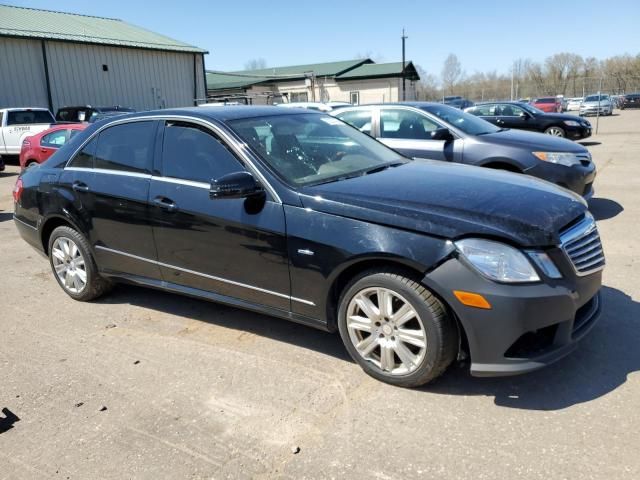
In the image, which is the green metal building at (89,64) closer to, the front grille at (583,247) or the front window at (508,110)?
the front window at (508,110)

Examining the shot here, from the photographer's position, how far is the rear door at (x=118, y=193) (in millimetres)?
4250

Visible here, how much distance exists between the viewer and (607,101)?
3891 cm

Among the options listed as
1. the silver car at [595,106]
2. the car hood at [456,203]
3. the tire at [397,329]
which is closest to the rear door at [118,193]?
the car hood at [456,203]

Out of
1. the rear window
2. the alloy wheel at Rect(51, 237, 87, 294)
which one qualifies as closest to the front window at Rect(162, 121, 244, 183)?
the alloy wheel at Rect(51, 237, 87, 294)

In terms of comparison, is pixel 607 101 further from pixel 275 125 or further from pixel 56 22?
pixel 275 125

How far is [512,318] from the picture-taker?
2.83 meters

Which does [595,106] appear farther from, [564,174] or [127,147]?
[127,147]

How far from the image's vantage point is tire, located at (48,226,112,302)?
480 cm

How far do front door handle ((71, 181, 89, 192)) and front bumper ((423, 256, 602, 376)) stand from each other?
10.1 feet

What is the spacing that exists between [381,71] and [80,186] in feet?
144

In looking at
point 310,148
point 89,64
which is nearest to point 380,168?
point 310,148

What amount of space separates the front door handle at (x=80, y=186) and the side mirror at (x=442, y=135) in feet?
14.7

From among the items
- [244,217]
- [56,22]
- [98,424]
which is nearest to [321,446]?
[98,424]

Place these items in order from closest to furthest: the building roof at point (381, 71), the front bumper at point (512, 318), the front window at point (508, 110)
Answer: the front bumper at point (512, 318) → the front window at point (508, 110) → the building roof at point (381, 71)
